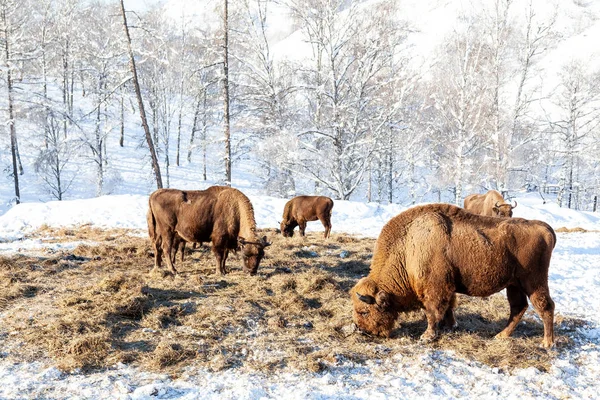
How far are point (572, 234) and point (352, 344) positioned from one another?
15668 millimetres

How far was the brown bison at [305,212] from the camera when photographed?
50.2 ft

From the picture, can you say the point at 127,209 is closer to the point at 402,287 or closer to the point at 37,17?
the point at 402,287

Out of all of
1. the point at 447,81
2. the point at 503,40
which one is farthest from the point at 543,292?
the point at 447,81

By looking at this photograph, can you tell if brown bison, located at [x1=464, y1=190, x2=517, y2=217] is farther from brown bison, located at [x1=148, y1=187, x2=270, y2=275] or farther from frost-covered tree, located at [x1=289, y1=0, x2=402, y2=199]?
brown bison, located at [x1=148, y1=187, x2=270, y2=275]

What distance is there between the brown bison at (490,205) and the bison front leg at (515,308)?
711 cm

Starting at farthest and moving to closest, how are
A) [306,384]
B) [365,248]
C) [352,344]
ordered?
[365,248]
[352,344]
[306,384]

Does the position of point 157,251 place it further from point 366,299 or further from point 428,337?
point 428,337

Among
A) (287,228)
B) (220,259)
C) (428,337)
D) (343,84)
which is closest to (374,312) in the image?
(428,337)

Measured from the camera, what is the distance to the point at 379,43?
22156 millimetres

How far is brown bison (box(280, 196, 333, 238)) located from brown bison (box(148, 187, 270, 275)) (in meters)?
5.85

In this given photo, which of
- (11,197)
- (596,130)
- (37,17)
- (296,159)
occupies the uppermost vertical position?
(37,17)

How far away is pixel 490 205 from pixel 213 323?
12.1 m

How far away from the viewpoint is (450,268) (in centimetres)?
590

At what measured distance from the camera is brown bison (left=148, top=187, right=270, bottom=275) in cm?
943
